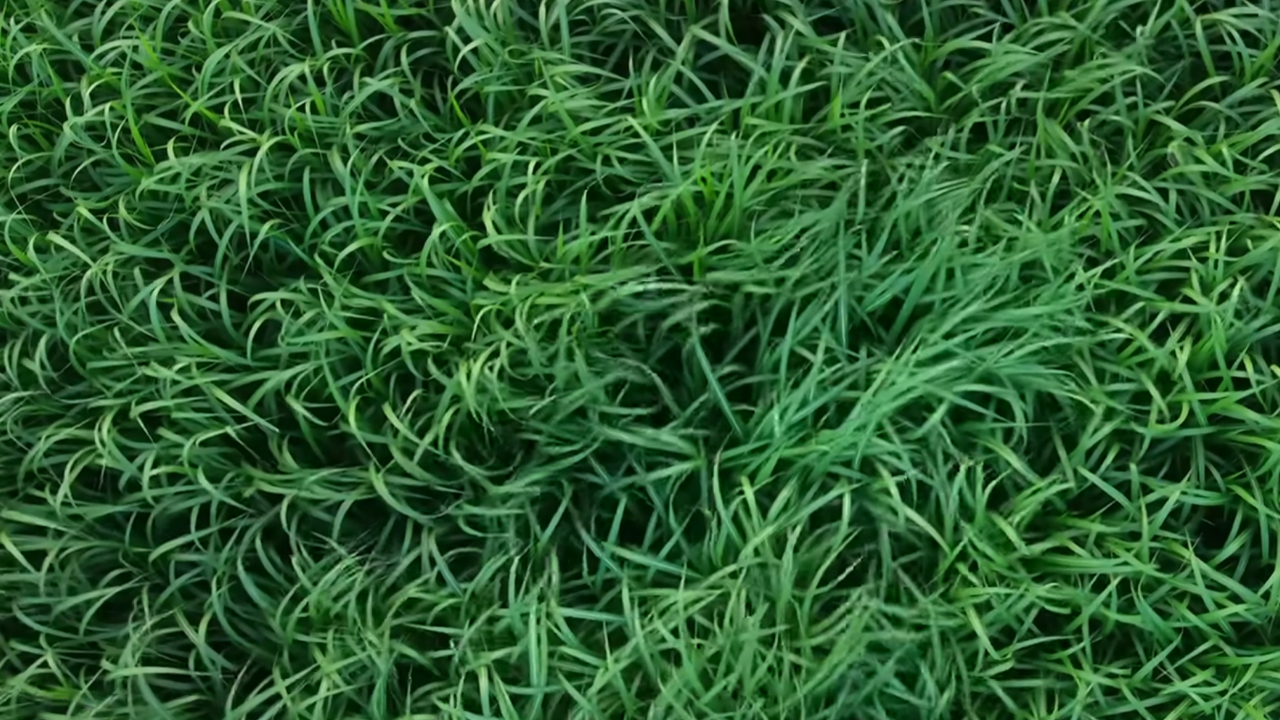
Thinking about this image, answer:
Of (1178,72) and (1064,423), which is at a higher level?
(1178,72)

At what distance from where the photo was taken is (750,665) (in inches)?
40.4

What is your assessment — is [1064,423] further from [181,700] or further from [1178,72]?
[181,700]

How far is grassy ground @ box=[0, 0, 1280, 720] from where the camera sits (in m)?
1.08

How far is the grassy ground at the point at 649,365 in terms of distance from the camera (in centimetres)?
108

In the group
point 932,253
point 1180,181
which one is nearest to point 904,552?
point 932,253

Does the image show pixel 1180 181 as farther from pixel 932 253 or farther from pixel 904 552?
pixel 904 552

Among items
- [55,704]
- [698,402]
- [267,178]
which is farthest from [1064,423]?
[55,704]

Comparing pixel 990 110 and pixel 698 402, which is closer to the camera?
pixel 698 402

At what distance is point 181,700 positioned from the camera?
1105mm

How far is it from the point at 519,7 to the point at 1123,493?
0.86 metres

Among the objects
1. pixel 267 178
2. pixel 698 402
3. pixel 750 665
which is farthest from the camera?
pixel 267 178

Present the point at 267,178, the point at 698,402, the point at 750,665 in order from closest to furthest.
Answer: the point at 750,665
the point at 698,402
the point at 267,178

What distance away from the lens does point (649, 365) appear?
1.18 metres

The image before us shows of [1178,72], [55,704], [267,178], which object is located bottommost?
[55,704]
